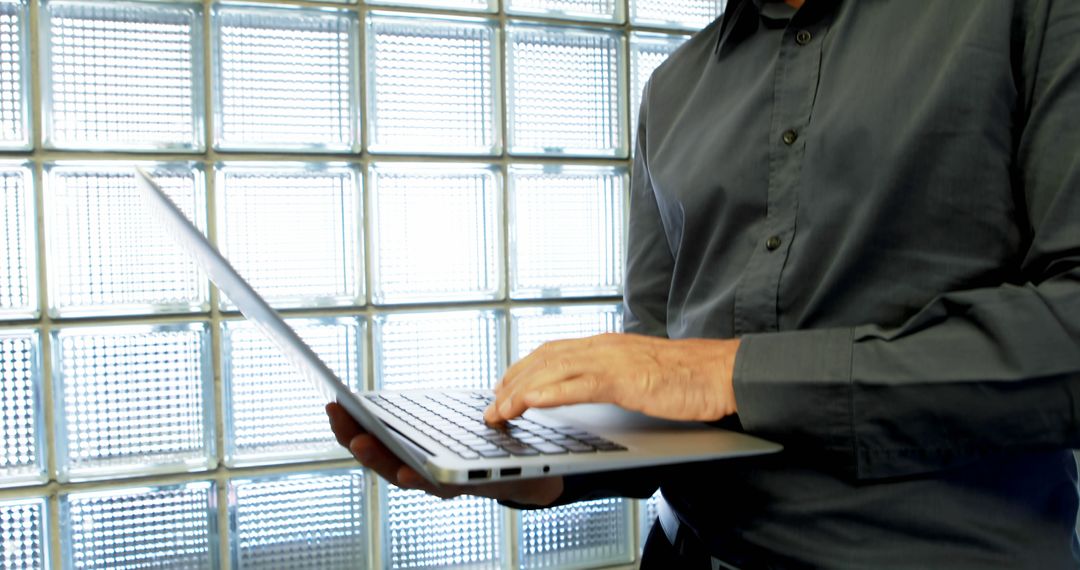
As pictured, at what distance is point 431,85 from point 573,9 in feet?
1.00

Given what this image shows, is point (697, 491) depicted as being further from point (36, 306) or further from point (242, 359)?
point (36, 306)

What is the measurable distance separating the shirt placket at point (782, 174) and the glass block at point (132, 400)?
102 cm

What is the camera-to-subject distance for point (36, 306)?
1348mm

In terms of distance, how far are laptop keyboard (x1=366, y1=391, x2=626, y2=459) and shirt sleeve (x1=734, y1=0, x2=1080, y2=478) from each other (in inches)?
4.5

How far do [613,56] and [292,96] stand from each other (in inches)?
23.3

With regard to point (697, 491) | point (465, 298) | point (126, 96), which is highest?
point (126, 96)

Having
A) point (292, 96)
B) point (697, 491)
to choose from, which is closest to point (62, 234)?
point (292, 96)

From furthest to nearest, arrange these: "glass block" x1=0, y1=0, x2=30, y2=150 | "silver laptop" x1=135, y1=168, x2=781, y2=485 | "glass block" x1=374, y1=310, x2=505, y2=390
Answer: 1. "glass block" x1=374, y1=310, x2=505, y2=390
2. "glass block" x1=0, y1=0, x2=30, y2=150
3. "silver laptop" x1=135, y1=168, x2=781, y2=485

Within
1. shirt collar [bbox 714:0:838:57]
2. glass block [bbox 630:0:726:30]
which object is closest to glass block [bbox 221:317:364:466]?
glass block [bbox 630:0:726:30]

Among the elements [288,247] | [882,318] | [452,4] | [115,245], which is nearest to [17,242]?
[115,245]

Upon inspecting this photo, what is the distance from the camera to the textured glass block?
155 centimetres

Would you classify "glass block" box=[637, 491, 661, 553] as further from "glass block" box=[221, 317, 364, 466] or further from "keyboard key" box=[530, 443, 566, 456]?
"keyboard key" box=[530, 443, 566, 456]

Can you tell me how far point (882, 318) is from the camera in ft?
2.01

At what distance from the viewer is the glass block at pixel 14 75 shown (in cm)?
133
